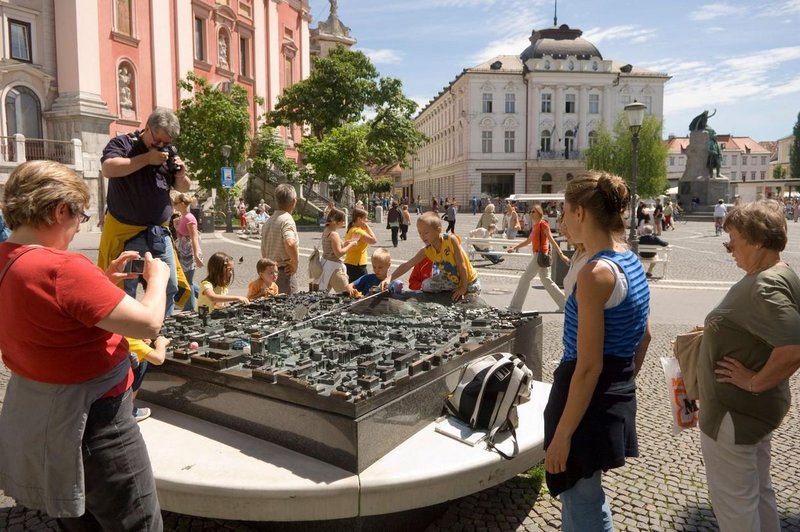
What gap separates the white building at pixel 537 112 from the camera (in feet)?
228

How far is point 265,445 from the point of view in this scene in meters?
3.20

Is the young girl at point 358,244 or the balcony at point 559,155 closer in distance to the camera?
the young girl at point 358,244

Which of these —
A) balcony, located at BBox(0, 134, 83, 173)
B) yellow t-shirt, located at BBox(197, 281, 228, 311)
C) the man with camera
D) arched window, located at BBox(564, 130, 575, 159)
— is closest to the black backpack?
the man with camera

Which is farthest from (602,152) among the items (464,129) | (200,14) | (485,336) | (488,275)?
(485,336)

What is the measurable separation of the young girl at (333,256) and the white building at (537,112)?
63.0 m

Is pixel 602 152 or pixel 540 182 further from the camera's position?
pixel 540 182

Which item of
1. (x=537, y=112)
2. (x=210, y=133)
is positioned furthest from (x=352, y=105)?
(x=537, y=112)

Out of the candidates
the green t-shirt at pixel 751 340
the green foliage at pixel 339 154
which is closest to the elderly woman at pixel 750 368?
the green t-shirt at pixel 751 340

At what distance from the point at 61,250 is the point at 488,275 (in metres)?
12.4

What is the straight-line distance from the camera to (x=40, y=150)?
82.5 feet

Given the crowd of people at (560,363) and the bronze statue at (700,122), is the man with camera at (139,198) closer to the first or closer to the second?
the crowd of people at (560,363)

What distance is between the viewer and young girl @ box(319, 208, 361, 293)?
7.62 meters

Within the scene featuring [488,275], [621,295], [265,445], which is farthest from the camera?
[488,275]

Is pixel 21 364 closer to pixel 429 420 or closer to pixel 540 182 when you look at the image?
pixel 429 420
